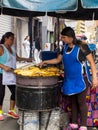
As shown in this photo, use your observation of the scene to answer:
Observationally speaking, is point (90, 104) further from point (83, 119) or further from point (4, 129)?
point (4, 129)

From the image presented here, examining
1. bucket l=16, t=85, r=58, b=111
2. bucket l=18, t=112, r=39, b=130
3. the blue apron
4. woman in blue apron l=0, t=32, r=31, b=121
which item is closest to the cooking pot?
bucket l=16, t=85, r=58, b=111

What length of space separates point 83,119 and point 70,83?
0.68 metres

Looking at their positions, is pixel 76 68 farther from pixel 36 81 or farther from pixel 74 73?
pixel 36 81

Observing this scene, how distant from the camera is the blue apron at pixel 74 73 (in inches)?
219

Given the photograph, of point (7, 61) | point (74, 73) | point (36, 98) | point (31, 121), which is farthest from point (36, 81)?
point (7, 61)

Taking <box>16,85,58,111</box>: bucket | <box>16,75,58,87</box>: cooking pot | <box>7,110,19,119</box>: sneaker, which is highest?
<box>16,75,58,87</box>: cooking pot

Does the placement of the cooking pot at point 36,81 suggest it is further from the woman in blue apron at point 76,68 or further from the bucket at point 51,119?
the bucket at point 51,119

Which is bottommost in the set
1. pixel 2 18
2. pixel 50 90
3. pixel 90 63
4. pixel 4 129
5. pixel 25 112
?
pixel 4 129

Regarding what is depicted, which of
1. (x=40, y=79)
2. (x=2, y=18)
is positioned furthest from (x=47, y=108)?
(x=2, y=18)

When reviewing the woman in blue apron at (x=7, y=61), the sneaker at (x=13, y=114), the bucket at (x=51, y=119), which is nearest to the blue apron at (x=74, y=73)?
the bucket at (x=51, y=119)

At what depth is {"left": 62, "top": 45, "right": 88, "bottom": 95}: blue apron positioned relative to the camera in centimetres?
557

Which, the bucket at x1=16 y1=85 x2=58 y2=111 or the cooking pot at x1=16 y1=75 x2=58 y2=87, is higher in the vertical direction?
the cooking pot at x1=16 y1=75 x2=58 y2=87

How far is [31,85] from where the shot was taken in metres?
5.46

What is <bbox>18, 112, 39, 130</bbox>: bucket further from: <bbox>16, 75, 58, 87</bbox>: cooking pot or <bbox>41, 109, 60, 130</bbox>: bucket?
<bbox>16, 75, 58, 87</bbox>: cooking pot
